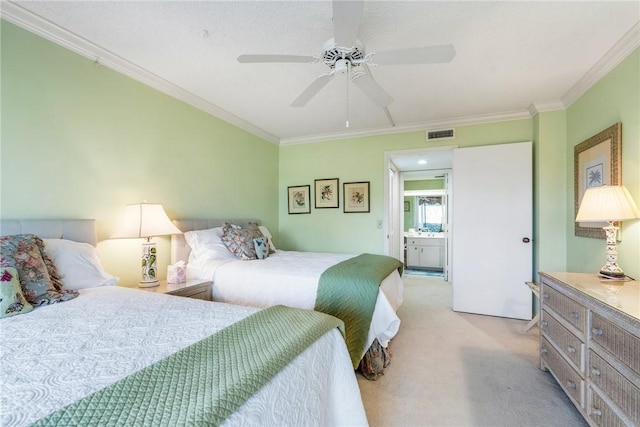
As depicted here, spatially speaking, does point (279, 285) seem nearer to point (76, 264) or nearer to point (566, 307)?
point (76, 264)

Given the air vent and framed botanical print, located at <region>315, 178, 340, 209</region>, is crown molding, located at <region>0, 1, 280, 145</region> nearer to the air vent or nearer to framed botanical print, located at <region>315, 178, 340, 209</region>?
framed botanical print, located at <region>315, 178, 340, 209</region>

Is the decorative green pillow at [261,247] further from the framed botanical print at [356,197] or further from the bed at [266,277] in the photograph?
the framed botanical print at [356,197]

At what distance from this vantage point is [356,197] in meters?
4.18

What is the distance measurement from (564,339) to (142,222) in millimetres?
3035

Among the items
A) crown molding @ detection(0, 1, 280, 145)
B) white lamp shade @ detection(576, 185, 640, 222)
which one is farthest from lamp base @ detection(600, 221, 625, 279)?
crown molding @ detection(0, 1, 280, 145)

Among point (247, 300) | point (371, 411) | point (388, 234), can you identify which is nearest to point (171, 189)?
point (247, 300)

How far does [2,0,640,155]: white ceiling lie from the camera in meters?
1.71

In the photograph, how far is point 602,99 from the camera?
237 cm

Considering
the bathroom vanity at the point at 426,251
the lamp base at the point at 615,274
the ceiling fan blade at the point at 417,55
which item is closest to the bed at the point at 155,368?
the ceiling fan blade at the point at 417,55

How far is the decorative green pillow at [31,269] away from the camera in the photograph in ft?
4.69

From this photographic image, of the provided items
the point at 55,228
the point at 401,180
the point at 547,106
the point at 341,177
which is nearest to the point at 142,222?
the point at 55,228

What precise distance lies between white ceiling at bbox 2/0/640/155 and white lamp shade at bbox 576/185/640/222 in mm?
1043

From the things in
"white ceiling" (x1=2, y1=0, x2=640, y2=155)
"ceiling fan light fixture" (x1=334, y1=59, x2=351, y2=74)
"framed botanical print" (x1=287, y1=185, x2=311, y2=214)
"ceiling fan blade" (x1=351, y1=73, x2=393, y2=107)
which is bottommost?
"framed botanical print" (x1=287, y1=185, x2=311, y2=214)

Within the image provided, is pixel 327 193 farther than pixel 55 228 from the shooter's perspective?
Yes
